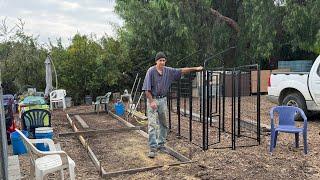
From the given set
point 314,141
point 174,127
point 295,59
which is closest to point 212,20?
point 295,59

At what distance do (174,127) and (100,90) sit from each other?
7.82 m

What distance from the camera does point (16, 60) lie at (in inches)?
635

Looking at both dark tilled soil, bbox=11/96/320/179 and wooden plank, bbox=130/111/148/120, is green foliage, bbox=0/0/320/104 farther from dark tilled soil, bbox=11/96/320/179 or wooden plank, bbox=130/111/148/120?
dark tilled soil, bbox=11/96/320/179

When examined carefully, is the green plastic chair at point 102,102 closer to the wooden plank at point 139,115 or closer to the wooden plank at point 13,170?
the wooden plank at point 139,115

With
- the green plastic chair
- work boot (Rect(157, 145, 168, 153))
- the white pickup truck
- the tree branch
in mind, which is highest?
the tree branch

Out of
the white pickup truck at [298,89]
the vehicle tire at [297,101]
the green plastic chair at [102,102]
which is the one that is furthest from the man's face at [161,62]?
the green plastic chair at [102,102]

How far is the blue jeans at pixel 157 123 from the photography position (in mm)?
6562

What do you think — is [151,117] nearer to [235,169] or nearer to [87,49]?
[235,169]

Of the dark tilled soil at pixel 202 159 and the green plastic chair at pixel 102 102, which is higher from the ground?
the green plastic chair at pixel 102 102

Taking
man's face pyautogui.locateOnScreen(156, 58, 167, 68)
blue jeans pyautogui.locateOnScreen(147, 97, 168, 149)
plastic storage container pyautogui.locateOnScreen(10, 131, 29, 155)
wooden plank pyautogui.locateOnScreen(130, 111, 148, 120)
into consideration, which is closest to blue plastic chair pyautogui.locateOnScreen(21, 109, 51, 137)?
plastic storage container pyautogui.locateOnScreen(10, 131, 29, 155)

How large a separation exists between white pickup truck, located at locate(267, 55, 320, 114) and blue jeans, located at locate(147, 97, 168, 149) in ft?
14.9

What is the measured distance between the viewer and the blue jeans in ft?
21.5

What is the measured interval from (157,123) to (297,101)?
4842mm

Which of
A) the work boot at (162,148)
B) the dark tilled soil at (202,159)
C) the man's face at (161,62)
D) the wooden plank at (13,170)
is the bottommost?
the dark tilled soil at (202,159)
